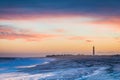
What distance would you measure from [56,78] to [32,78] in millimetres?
1838

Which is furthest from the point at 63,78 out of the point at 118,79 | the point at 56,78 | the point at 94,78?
the point at 118,79

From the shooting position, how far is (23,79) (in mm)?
23391

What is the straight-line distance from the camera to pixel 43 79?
23109mm

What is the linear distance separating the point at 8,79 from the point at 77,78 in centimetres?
507

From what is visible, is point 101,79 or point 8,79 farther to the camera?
point 8,79

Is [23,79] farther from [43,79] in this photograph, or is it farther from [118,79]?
[118,79]

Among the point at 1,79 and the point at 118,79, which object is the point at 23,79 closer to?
the point at 1,79

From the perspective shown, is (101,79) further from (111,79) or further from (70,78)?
(70,78)

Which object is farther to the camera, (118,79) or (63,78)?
(63,78)

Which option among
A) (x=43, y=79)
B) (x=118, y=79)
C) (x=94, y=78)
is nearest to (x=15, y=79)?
(x=43, y=79)

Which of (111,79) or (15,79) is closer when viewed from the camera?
(111,79)

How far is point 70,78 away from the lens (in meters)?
23.1

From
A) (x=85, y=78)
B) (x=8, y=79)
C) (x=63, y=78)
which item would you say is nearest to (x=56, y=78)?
(x=63, y=78)

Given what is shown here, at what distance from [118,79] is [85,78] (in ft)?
8.02
